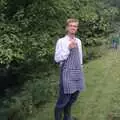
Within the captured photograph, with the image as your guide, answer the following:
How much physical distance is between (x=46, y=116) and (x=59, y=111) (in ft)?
3.64

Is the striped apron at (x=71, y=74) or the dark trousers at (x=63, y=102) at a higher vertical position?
the striped apron at (x=71, y=74)

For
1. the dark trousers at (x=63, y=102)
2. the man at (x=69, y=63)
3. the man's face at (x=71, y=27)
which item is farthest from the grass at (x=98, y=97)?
the man's face at (x=71, y=27)

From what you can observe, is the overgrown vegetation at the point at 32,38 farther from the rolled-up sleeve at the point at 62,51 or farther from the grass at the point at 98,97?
the rolled-up sleeve at the point at 62,51

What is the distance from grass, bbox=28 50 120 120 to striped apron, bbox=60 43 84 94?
1.15 metres

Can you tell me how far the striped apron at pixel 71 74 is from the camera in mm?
6016

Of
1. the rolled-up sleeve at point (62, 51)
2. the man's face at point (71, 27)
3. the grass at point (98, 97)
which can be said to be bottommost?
the grass at point (98, 97)

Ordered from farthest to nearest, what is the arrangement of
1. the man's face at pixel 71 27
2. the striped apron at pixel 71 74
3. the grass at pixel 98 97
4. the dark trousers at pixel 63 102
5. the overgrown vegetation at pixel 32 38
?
1. the overgrown vegetation at pixel 32 38
2. the grass at pixel 98 97
3. the dark trousers at pixel 63 102
4. the striped apron at pixel 71 74
5. the man's face at pixel 71 27

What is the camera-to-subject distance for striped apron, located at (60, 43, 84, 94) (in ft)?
19.7

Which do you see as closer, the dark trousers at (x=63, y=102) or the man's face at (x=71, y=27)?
the man's face at (x=71, y=27)

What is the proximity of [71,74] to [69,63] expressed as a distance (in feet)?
0.52

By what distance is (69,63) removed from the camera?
6.05 metres

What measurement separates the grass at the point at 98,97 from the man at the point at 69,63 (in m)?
1.06

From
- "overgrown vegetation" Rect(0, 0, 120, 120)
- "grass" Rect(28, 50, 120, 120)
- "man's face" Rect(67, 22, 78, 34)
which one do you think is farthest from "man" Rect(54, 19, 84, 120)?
"overgrown vegetation" Rect(0, 0, 120, 120)

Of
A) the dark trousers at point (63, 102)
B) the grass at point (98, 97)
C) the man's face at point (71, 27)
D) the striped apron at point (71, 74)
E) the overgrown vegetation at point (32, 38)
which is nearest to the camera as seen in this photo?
the man's face at point (71, 27)
